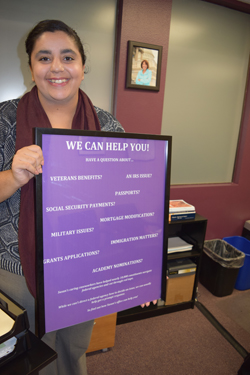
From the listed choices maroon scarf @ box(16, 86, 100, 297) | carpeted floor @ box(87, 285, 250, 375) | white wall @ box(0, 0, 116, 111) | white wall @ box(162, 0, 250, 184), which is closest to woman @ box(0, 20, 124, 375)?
maroon scarf @ box(16, 86, 100, 297)

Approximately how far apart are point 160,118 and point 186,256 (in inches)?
49.9

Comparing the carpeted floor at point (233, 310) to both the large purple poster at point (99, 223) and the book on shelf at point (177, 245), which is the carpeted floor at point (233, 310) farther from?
the large purple poster at point (99, 223)

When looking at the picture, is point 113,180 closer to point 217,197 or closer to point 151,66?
point 151,66

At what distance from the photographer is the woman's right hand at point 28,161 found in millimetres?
731

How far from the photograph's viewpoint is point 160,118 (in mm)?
2352

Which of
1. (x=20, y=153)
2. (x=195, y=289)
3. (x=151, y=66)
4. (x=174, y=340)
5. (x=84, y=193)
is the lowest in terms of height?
(x=174, y=340)

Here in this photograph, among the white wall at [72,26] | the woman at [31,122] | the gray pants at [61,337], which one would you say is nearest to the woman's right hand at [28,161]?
the woman at [31,122]

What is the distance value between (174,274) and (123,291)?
1314 mm

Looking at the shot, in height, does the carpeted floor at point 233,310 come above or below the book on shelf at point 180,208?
below

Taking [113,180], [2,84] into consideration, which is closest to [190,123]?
[2,84]

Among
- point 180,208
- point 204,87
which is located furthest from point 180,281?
point 204,87

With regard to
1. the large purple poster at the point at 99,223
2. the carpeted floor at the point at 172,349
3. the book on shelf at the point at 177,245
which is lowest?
the carpeted floor at the point at 172,349

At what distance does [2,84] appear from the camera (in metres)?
1.94

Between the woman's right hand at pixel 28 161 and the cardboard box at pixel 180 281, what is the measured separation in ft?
5.57
